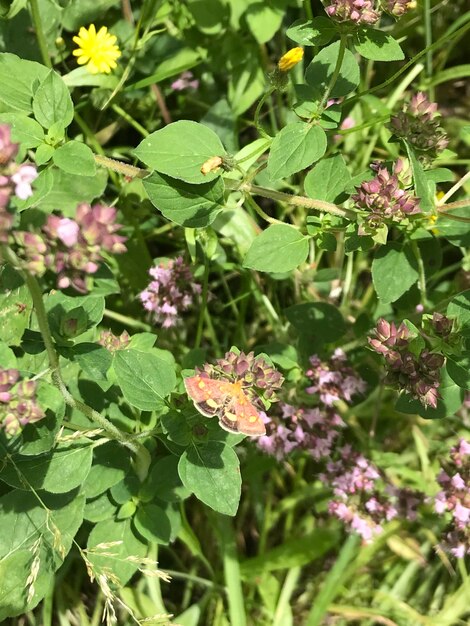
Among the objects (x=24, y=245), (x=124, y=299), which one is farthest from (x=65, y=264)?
(x=124, y=299)

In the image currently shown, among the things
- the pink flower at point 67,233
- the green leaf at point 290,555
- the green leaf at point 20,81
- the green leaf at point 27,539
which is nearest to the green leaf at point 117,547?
the green leaf at point 27,539

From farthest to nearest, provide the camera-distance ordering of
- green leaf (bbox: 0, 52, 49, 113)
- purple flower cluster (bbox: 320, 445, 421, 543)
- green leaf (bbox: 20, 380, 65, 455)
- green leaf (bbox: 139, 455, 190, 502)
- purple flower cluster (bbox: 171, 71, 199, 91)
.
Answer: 1. purple flower cluster (bbox: 171, 71, 199, 91)
2. purple flower cluster (bbox: 320, 445, 421, 543)
3. green leaf (bbox: 139, 455, 190, 502)
4. green leaf (bbox: 0, 52, 49, 113)
5. green leaf (bbox: 20, 380, 65, 455)

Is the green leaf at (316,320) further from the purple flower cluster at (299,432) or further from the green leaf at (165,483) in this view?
the green leaf at (165,483)

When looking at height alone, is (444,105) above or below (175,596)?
above

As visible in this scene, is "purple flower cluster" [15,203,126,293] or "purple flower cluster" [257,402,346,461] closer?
"purple flower cluster" [15,203,126,293]

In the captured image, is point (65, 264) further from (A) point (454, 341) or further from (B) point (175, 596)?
(B) point (175, 596)

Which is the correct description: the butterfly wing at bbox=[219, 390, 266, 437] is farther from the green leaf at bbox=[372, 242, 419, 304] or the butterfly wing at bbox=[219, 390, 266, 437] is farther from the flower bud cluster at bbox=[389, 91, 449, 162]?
the flower bud cluster at bbox=[389, 91, 449, 162]

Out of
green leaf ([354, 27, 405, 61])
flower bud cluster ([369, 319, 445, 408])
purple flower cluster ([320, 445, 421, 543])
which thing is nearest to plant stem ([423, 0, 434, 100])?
green leaf ([354, 27, 405, 61])

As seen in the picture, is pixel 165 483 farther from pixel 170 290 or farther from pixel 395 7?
pixel 395 7
